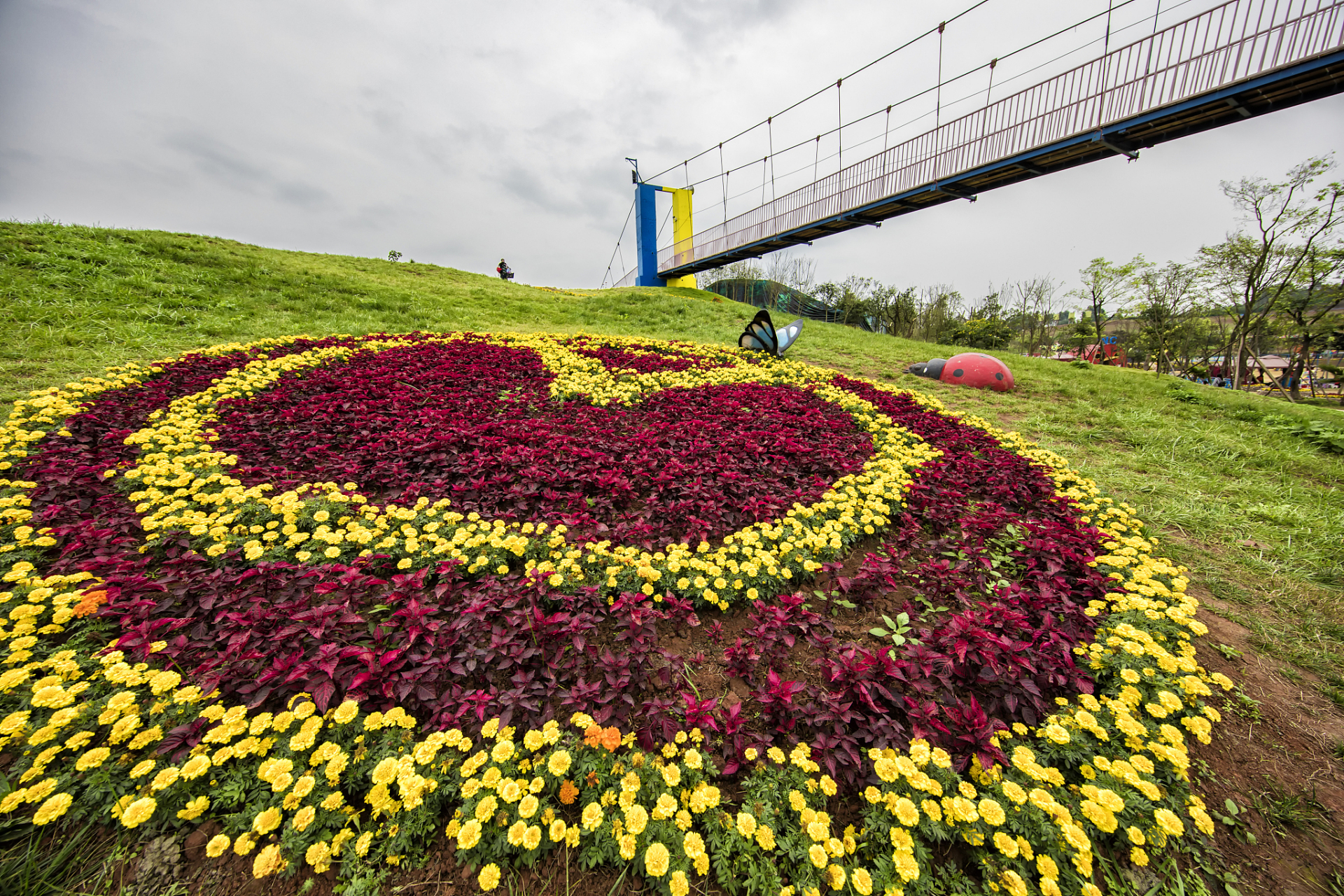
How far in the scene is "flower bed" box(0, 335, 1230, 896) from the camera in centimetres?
165

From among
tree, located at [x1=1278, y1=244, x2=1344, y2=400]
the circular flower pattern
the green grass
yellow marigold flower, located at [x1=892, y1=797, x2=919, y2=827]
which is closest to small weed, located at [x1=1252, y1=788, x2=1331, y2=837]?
the green grass

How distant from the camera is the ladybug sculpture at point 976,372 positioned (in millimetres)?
8922

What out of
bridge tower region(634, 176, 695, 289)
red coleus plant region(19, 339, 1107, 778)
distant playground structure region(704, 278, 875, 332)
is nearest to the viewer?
red coleus plant region(19, 339, 1107, 778)

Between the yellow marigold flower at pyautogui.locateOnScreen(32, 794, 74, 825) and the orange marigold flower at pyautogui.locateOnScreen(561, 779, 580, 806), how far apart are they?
1.64m

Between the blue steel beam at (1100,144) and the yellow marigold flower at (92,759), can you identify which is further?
the blue steel beam at (1100,144)

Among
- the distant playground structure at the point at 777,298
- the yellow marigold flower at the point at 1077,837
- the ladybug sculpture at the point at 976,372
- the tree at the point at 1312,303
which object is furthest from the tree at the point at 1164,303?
the yellow marigold flower at the point at 1077,837

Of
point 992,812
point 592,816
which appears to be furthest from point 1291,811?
point 592,816

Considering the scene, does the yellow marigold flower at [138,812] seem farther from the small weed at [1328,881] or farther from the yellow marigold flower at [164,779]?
the small weed at [1328,881]

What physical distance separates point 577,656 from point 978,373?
9800 mm

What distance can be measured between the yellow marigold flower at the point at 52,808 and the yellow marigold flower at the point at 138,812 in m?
0.17

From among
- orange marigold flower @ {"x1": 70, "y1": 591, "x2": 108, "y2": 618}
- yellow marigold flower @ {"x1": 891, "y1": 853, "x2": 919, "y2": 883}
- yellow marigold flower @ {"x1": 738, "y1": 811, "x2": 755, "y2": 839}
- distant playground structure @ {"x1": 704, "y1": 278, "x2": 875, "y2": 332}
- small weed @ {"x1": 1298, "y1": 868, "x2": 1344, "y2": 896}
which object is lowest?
small weed @ {"x1": 1298, "y1": 868, "x2": 1344, "y2": 896}

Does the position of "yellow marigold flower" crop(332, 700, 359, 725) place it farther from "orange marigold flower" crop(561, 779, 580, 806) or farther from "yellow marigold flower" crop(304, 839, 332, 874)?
"orange marigold flower" crop(561, 779, 580, 806)

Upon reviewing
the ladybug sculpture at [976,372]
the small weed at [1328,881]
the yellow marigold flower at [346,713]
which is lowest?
the small weed at [1328,881]

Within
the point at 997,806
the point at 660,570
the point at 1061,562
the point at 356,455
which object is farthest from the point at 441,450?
the point at 1061,562
